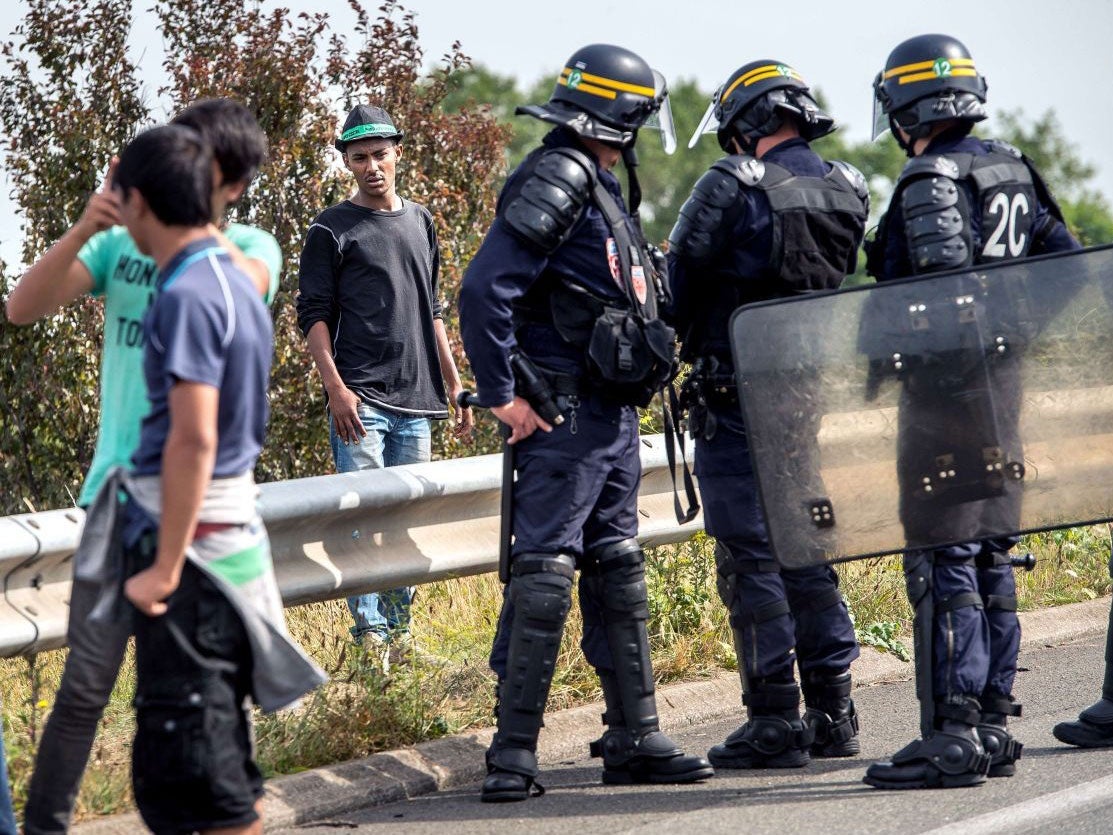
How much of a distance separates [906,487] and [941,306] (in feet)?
1.71

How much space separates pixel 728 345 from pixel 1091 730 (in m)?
1.66

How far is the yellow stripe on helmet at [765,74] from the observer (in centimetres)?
520

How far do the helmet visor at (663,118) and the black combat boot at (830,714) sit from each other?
1.74 metres

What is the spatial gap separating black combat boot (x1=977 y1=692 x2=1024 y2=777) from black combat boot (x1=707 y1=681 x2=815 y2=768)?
1.80 feet

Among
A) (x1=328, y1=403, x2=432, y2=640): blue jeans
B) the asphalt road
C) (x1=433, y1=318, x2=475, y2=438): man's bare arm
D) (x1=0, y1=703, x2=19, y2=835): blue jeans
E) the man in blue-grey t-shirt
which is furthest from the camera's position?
(x1=433, y1=318, x2=475, y2=438): man's bare arm

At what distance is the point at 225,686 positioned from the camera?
131 inches

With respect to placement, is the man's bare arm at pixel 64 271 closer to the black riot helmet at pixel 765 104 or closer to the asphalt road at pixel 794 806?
the asphalt road at pixel 794 806

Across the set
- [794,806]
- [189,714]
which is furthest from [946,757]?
[189,714]

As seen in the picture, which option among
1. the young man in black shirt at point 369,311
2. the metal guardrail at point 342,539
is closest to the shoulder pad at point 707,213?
the metal guardrail at point 342,539

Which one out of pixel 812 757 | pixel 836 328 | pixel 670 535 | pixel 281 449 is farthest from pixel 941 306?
pixel 281 449

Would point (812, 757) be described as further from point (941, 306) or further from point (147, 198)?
point (147, 198)

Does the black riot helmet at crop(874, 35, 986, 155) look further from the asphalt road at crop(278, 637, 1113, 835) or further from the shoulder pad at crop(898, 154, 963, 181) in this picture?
the asphalt road at crop(278, 637, 1113, 835)

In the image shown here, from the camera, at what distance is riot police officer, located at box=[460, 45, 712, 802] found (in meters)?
4.66

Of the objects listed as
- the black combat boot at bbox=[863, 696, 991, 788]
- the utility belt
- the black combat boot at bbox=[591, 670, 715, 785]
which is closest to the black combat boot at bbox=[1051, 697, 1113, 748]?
the black combat boot at bbox=[863, 696, 991, 788]
